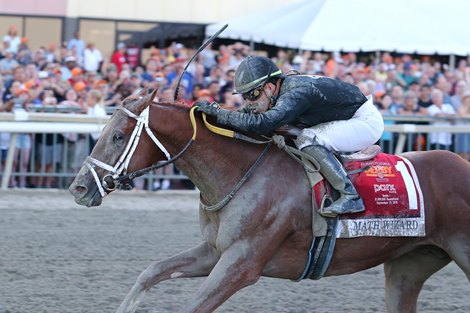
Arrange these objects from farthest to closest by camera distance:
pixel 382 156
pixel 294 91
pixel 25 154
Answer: pixel 25 154 → pixel 382 156 → pixel 294 91

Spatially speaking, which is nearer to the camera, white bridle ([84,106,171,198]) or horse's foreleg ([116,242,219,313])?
white bridle ([84,106,171,198])

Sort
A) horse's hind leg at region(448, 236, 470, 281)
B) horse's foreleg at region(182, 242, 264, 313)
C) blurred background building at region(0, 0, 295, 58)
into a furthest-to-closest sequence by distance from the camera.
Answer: blurred background building at region(0, 0, 295, 58) → horse's hind leg at region(448, 236, 470, 281) → horse's foreleg at region(182, 242, 264, 313)

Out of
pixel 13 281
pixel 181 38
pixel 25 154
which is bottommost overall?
pixel 13 281

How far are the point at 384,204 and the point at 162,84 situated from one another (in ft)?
27.0

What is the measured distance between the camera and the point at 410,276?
6246 millimetres

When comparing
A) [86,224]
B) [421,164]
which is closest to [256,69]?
[421,164]

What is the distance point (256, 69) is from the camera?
18.5 feet

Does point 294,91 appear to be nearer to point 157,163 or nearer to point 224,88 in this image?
point 157,163

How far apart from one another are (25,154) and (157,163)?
6809mm

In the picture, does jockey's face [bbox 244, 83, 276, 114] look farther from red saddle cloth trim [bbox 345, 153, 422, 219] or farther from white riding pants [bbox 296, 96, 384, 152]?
red saddle cloth trim [bbox 345, 153, 422, 219]

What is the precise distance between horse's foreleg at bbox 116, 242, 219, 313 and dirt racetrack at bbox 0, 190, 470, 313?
3.43 feet

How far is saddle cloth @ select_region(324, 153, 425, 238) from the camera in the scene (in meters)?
5.80

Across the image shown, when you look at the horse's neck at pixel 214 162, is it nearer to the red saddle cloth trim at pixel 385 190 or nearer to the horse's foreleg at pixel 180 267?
the horse's foreleg at pixel 180 267

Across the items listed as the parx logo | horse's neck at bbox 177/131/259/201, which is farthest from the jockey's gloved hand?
the parx logo
